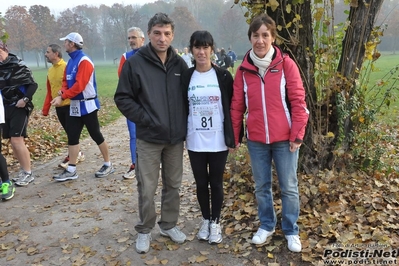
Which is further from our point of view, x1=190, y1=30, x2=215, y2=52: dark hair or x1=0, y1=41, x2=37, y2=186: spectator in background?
x1=0, y1=41, x2=37, y2=186: spectator in background

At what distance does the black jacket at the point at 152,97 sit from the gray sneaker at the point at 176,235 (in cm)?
108

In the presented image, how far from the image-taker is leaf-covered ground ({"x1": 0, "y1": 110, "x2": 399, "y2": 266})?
3443mm

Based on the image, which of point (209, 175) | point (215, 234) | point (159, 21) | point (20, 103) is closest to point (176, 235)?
point (215, 234)

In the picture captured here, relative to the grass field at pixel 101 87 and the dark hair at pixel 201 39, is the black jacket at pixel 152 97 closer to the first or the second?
the dark hair at pixel 201 39

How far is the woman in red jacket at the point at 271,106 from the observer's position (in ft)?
9.98

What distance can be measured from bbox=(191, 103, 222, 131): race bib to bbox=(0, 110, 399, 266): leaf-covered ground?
4.25 ft

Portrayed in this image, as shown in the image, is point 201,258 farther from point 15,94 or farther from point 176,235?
point 15,94

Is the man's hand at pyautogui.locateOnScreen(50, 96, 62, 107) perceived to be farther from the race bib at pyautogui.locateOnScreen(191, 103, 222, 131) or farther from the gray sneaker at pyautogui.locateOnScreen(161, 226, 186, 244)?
the race bib at pyautogui.locateOnScreen(191, 103, 222, 131)

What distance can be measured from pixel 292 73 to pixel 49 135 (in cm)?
726

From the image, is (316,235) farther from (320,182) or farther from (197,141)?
(197,141)

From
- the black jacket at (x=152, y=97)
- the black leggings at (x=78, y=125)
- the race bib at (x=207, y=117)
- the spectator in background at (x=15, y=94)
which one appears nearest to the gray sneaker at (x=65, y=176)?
the black leggings at (x=78, y=125)

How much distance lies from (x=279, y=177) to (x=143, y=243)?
1.57 meters

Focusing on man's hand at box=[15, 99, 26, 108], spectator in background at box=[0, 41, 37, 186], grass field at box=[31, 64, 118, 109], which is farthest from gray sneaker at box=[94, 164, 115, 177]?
grass field at box=[31, 64, 118, 109]

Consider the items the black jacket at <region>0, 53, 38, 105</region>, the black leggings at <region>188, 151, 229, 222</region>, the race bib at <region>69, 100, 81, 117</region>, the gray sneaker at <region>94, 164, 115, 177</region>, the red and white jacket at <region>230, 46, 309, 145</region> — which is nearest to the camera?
the red and white jacket at <region>230, 46, 309, 145</region>
